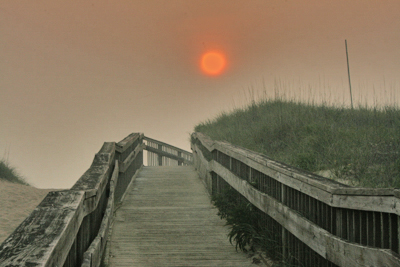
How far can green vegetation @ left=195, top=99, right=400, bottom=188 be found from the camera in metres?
6.35

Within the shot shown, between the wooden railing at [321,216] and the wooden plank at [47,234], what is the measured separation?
75.5 inches

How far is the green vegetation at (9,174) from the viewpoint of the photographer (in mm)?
16047

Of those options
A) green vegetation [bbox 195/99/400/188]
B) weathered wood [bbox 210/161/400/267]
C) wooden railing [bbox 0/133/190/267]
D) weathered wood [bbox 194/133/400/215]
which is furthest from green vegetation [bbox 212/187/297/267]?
wooden railing [bbox 0/133/190/267]

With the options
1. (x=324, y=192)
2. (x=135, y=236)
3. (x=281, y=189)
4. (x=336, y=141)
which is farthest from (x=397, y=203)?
(x=336, y=141)

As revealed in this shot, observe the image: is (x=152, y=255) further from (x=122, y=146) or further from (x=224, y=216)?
(x=122, y=146)

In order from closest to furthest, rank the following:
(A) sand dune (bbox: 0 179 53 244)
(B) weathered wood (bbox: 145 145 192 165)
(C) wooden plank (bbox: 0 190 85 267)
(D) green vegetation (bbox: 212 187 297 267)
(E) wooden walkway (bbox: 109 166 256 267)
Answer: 1. (C) wooden plank (bbox: 0 190 85 267)
2. (D) green vegetation (bbox: 212 187 297 267)
3. (E) wooden walkway (bbox: 109 166 256 267)
4. (A) sand dune (bbox: 0 179 53 244)
5. (B) weathered wood (bbox: 145 145 192 165)

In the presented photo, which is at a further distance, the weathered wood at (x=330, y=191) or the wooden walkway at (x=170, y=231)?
the wooden walkway at (x=170, y=231)

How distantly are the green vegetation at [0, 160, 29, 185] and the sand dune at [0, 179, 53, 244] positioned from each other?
626 millimetres

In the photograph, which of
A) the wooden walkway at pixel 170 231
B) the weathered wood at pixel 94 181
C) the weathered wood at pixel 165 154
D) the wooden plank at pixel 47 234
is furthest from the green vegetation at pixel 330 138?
the weathered wood at pixel 165 154

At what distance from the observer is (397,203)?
2.59m

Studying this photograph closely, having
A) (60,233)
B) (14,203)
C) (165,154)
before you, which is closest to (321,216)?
(60,233)

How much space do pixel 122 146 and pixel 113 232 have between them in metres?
2.31

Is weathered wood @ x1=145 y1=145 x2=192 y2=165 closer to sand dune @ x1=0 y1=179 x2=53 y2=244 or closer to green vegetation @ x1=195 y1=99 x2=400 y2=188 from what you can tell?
green vegetation @ x1=195 y1=99 x2=400 y2=188

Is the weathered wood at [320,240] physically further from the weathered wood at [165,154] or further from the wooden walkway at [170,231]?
the weathered wood at [165,154]
